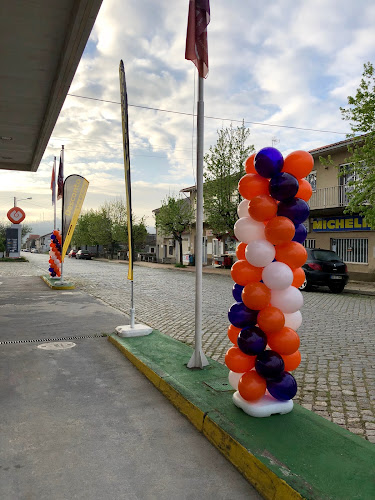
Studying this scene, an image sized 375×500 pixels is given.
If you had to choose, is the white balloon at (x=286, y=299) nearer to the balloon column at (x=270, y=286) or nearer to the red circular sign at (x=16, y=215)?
the balloon column at (x=270, y=286)

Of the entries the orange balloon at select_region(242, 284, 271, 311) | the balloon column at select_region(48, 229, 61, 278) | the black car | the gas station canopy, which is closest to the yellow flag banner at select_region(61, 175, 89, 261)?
the gas station canopy

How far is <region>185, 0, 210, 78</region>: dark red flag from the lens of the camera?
4.29 m

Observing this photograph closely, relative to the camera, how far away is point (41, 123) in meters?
12.0

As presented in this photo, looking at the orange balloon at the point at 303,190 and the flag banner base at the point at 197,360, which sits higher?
the orange balloon at the point at 303,190

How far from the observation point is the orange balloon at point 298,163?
3.33 metres

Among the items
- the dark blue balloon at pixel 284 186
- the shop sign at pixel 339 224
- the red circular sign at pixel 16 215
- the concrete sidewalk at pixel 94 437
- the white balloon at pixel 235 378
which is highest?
the red circular sign at pixel 16 215

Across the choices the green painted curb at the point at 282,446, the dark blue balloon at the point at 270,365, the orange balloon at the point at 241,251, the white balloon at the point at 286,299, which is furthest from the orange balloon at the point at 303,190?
the green painted curb at the point at 282,446

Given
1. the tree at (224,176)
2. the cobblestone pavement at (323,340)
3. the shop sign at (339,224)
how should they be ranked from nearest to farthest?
the cobblestone pavement at (323,340)
the shop sign at (339,224)
the tree at (224,176)

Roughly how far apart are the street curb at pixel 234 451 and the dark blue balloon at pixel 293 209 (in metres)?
1.80

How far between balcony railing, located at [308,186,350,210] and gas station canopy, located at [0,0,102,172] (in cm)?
1501

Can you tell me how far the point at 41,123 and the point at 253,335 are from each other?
1095 cm

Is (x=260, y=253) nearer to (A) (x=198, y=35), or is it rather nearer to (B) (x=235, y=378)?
(B) (x=235, y=378)

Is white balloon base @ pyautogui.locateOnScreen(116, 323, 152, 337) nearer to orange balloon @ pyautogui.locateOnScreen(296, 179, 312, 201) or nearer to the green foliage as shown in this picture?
orange balloon @ pyautogui.locateOnScreen(296, 179, 312, 201)

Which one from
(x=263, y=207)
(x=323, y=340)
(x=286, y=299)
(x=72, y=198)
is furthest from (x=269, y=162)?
(x=72, y=198)
